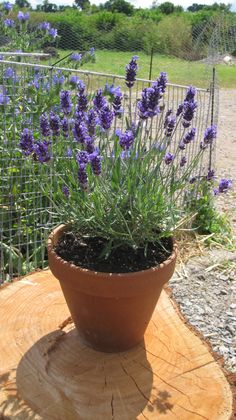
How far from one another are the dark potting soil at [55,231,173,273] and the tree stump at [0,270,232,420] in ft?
1.07

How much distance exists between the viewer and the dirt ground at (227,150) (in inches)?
212

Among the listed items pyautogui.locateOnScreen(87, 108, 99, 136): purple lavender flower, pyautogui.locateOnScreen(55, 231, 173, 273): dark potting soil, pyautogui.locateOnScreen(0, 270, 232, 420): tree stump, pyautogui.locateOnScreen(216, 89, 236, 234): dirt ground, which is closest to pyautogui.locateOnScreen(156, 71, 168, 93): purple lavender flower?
pyautogui.locateOnScreen(87, 108, 99, 136): purple lavender flower

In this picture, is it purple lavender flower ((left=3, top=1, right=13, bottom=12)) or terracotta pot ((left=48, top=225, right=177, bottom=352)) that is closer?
terracotta pot ((left=48, top=225, right=177, bottom=352))

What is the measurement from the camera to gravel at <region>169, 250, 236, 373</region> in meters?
2.97

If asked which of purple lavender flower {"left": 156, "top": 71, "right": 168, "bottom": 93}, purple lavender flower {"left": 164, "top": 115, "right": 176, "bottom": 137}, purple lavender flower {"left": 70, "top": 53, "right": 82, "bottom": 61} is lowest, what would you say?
purple lavender flower {"left": 164, "top": 115, "right": 176, "bottom": 137}

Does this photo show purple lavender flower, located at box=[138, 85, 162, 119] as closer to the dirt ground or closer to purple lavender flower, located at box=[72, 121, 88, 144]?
purple lavender flower, located at box=[72, 121, 88, 144]

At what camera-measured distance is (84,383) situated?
172 cm

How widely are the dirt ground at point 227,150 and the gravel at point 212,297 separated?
997 millimetres

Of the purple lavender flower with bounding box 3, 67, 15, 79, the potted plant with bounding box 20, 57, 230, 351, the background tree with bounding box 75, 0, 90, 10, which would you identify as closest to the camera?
the potted plant with bounding box 20, 57, 230, 351

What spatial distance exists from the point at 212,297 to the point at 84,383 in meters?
1.87

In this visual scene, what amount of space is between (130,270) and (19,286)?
2.24ft

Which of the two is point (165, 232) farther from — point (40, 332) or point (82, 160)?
point (40, 332)

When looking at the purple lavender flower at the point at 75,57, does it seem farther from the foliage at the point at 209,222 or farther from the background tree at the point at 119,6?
the background tree at the point at 119,6

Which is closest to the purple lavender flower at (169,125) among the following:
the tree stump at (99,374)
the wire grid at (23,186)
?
the tree stump at (99,374)
